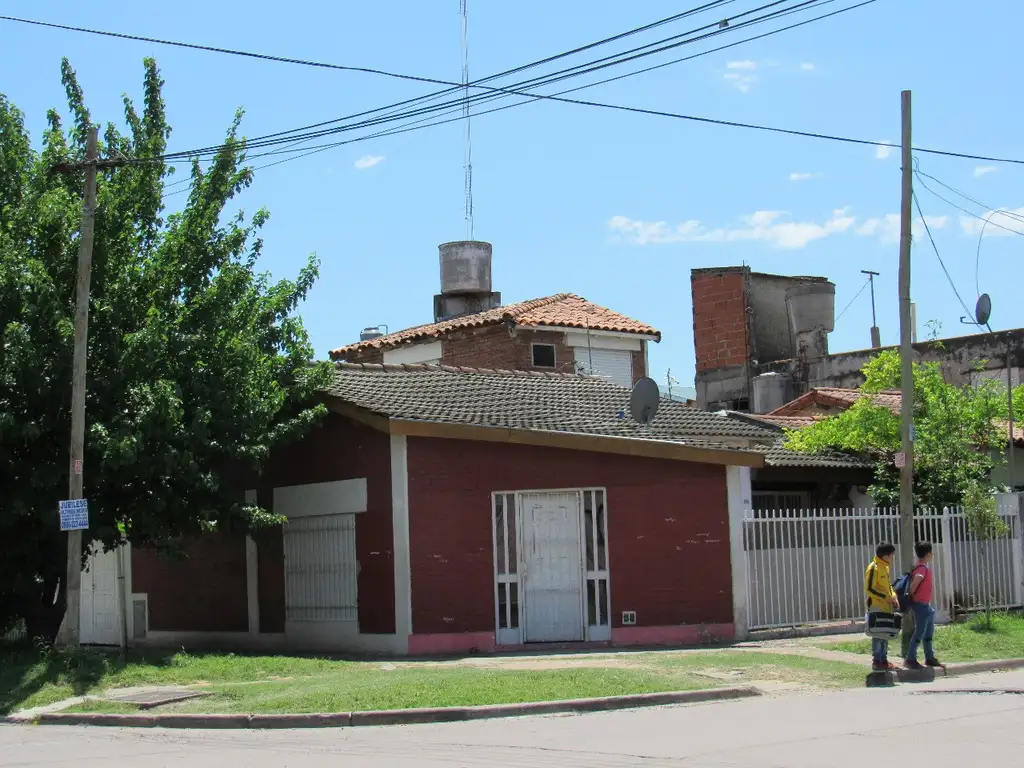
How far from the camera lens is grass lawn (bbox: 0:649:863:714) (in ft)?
41.4

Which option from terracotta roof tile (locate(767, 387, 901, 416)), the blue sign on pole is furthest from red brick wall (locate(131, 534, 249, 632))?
terracotta roof tile (locate(767, 387, 901, 416))

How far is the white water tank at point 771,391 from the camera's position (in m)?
37.9

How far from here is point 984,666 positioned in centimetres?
1543

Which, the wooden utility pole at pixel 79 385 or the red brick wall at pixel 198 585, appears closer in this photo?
the wooden utility pole at pixel 79 385

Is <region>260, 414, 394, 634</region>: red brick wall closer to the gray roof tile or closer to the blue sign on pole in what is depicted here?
the gray roof tile

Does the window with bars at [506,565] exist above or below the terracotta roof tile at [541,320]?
below

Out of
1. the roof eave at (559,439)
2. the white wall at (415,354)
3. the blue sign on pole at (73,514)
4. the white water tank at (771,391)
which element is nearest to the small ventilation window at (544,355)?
the white wall at (415,354)

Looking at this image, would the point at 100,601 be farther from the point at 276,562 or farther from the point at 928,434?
the point at 928,434

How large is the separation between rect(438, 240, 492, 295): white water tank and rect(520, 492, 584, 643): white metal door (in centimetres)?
1899

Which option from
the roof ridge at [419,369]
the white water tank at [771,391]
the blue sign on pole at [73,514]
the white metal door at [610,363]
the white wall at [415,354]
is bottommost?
the blue sign on pole at [73,514]

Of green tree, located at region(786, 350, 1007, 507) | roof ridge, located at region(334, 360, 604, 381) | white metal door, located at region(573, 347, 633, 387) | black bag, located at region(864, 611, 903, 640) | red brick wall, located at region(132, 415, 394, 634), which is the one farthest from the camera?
white metal door, located at region(573, 347, 633, 387)

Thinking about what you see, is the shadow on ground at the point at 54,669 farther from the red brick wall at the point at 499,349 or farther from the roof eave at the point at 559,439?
the red brick wall at the point at 499,349

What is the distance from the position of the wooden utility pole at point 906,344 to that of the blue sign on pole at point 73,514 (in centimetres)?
1027

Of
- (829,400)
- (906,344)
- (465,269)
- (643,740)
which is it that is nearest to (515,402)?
(906,344)
